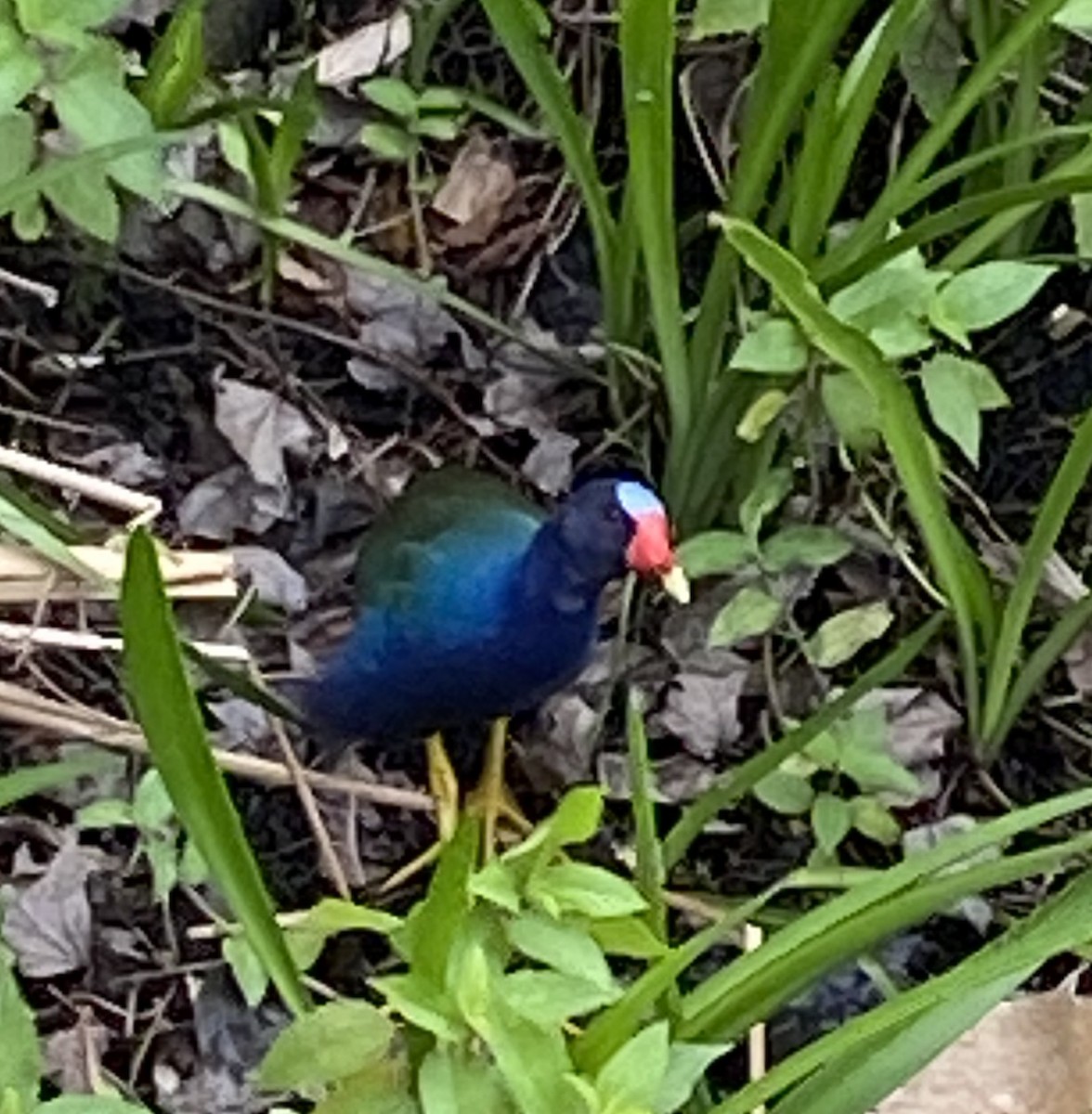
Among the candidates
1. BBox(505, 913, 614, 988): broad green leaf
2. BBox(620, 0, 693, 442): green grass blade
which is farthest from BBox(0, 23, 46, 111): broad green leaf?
BBox(505, 913, 614, 988): broad green leaf

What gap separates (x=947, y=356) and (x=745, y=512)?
174mm

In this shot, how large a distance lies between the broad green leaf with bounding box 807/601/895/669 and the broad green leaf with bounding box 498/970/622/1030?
1.83 ft

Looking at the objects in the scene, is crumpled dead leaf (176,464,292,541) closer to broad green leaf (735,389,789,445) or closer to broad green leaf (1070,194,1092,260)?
broad green leaf (735,389,789,445)

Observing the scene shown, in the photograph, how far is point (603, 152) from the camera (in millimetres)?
1966

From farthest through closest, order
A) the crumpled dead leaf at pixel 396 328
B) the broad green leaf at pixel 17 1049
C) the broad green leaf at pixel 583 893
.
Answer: the crumpled dead leaf at pixel 396 328 < the broad green leaf at pixel 583 893 < the broad green leaf at pixel 17 1049

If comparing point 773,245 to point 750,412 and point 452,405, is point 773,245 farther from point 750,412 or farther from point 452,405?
point 452,405

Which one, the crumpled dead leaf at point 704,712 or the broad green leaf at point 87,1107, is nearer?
the broad green leaf at point 87,1107

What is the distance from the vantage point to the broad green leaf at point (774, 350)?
1.52 meters

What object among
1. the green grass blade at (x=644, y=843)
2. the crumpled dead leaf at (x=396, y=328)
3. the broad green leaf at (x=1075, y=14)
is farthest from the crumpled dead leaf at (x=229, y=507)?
the broad green leaf at (x=1075, y=14)

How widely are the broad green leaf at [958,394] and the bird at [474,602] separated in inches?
7.1

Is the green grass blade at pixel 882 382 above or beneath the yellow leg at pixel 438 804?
above

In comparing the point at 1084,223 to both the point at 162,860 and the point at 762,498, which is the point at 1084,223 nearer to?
the point at 762,498

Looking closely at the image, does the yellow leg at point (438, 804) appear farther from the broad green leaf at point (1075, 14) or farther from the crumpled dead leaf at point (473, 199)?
the broad green leaf at point (1075, 14)

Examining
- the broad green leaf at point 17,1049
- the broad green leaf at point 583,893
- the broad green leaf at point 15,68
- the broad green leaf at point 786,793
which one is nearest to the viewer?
the broad green leaf at point 17,1049
